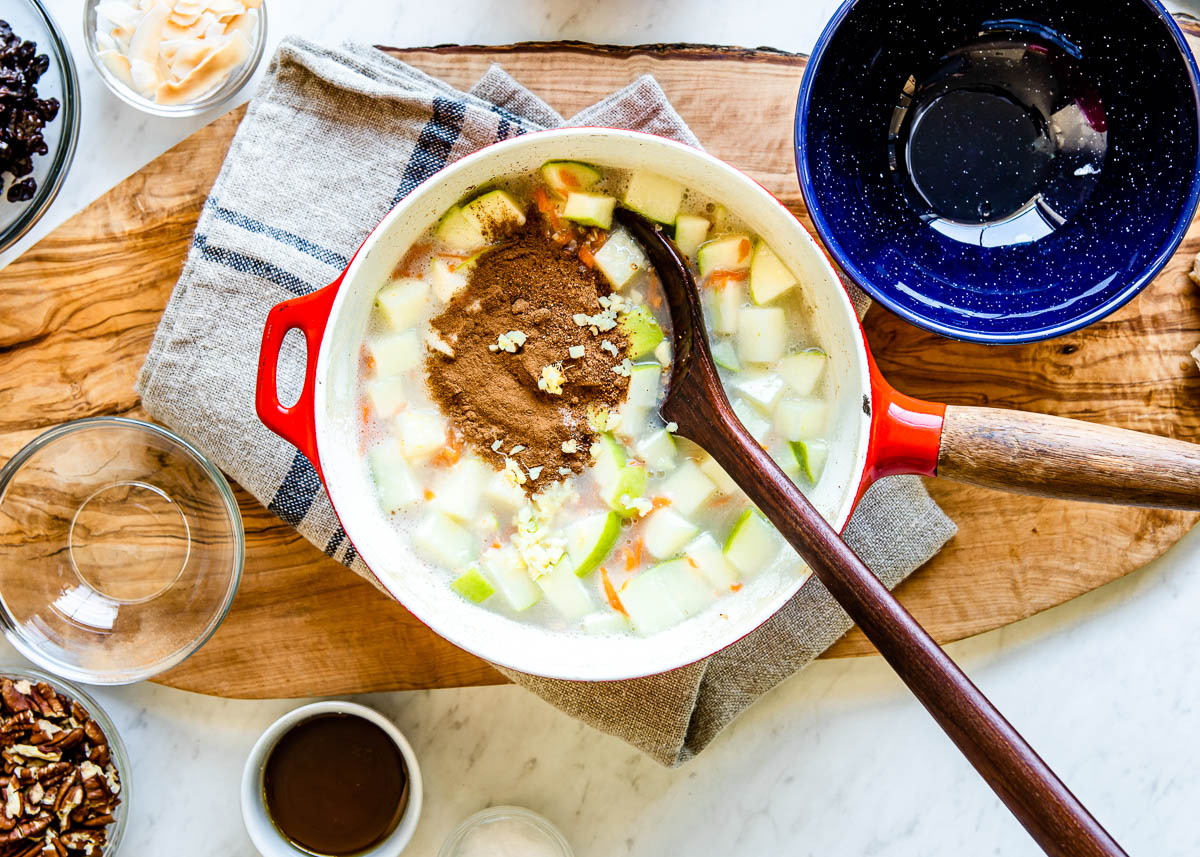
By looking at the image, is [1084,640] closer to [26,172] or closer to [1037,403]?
[1037,403]

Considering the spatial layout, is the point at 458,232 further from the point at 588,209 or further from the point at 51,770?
the point at 51,770

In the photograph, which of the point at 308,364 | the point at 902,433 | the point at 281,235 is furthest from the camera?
the point at 281,235

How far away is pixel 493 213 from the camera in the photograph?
1483mm

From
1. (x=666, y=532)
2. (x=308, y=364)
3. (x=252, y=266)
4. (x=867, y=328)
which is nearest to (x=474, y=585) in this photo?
(x=666, y=532)

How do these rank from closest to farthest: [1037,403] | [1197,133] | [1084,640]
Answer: [1197,133] < [1037,403] < [1084,640]

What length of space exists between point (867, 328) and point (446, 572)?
776 millimetres

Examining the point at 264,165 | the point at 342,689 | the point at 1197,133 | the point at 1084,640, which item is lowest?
the point at 342,689

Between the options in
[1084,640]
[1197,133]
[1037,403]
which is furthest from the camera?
[1084,640]

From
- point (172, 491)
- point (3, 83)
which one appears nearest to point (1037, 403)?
point (172, 491)

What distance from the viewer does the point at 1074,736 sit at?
1.79 meters

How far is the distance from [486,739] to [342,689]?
273 mm

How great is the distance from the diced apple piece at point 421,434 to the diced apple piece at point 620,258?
33 cm

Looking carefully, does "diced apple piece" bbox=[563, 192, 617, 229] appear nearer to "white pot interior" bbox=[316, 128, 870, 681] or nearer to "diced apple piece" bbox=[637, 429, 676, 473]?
"white pot interior" bbox=[316, 128, 870, 681]

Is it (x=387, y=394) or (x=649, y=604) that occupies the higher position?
(x=387, y=394)
